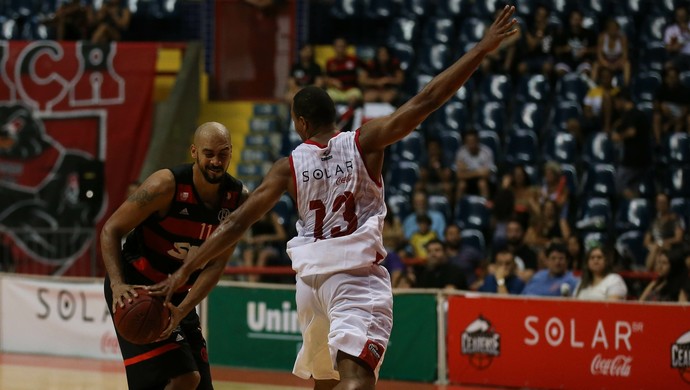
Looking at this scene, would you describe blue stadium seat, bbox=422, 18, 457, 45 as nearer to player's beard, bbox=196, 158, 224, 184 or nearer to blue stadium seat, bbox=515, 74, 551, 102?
blue stadium seat, bbox=515, 74, 551, 102

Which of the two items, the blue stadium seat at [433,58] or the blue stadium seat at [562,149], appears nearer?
the blue stadium seat at [562,149]

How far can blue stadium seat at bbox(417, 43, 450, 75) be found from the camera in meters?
16.7

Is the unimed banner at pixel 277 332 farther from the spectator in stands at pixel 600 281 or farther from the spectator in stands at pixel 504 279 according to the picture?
the spectator in stands at pixel 600 281

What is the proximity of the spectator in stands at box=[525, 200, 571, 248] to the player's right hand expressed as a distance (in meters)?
7.29

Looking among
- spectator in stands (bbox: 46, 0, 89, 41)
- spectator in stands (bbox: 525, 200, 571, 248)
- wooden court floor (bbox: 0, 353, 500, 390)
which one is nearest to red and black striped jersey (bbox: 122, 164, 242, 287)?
wooden court floor (bbox: 0, 353, 500, 390)

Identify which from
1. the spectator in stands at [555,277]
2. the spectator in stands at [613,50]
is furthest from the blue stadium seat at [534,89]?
the spectator in stands at [555,277]

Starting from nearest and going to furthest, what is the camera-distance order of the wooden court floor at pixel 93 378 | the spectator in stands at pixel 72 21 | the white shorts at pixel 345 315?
1. the white shorts at pixel 345 315
2. the wooden court floor at pixel 93 378
3. the spectator in stands at pixel 72 21

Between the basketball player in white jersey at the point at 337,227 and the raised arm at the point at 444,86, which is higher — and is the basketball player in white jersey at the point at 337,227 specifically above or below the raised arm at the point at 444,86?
below

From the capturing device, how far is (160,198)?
20.4 feet

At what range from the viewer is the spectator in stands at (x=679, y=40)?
50.4 feet

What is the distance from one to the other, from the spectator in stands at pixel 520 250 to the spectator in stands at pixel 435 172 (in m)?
1.76

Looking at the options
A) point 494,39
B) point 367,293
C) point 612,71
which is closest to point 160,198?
point 367,293

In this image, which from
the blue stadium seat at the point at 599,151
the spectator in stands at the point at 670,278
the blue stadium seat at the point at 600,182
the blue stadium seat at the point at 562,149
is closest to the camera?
the spectator in stands at the point at 670,278

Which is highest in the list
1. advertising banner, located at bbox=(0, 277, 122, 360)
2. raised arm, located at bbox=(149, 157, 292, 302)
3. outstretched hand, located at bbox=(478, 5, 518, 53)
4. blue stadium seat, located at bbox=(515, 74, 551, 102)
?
blue stadium seat, located at bbox=(515, 74, 551, 102)
